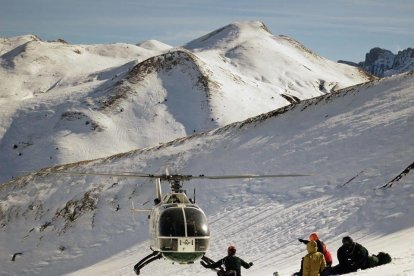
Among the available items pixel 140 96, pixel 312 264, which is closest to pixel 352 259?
pixel 312 264

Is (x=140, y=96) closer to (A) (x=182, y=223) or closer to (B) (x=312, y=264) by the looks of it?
(A) (x=182, y=223)

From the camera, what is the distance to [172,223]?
52.5 ft

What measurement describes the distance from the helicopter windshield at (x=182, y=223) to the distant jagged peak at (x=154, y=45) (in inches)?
5115

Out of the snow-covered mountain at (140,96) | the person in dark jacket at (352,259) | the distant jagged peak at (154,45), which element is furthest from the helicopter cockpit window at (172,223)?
the distant jagged peak at (154,45)

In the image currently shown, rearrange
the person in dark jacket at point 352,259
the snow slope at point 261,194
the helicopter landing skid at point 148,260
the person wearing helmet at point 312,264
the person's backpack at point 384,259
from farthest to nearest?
the snow slope at point 261,194 → the helicopter landing skid at point 148,260 → the person's backpack at point 384,259 → the person in dark jacket at point 352,259 → the person wearing helmet at point 312,264

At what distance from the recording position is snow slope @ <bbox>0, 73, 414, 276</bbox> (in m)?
26.5

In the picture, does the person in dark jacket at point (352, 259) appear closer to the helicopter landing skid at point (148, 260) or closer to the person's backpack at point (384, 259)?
the person's backpack at point (384, 259)

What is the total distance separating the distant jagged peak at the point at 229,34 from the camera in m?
127

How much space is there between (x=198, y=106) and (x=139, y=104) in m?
8.58

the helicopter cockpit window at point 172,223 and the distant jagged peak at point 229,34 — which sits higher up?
the distant jagged peak at point 229,34

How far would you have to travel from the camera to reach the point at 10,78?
372ft

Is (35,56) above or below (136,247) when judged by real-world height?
above

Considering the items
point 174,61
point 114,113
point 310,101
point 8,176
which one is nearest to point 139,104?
point 114,113

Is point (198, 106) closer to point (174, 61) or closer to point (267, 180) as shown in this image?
point (174, 61)
